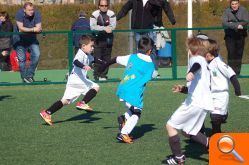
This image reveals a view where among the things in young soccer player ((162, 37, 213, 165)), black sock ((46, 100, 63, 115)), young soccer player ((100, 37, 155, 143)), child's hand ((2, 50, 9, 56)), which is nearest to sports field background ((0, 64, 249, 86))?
child's hand ((2, 50, 9, 56))

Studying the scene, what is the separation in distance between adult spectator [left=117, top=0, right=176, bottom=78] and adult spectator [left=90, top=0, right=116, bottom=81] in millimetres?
273

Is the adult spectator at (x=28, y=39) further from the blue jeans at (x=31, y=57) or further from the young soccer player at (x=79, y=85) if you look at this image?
the young soccer player at (x=79, y=85)

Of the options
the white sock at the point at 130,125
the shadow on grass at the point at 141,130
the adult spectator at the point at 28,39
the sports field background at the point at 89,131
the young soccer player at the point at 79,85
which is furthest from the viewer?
the adult spectator at the point at 28,39

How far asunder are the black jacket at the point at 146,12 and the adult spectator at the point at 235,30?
1274 millimetres

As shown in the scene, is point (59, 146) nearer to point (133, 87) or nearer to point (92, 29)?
point (133, 87)

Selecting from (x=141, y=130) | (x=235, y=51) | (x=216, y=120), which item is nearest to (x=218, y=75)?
(x=216, y=120)

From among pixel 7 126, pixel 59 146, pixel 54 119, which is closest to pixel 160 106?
pixel 54 119

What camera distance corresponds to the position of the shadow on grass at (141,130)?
1005 centimetres

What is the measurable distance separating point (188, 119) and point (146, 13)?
8.72m

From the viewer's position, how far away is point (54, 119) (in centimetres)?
1162

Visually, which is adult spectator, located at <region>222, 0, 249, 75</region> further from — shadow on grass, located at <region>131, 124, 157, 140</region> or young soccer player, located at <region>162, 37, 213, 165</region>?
young soccer player, located at <region>162, 37, 213, 165</region>

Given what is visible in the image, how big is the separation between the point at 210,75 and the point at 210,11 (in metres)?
17.9

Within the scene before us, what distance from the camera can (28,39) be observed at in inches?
651

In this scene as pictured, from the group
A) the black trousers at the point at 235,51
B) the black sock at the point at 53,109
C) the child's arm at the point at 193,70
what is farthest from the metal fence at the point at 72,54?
the child's arm at the point at 193,70
